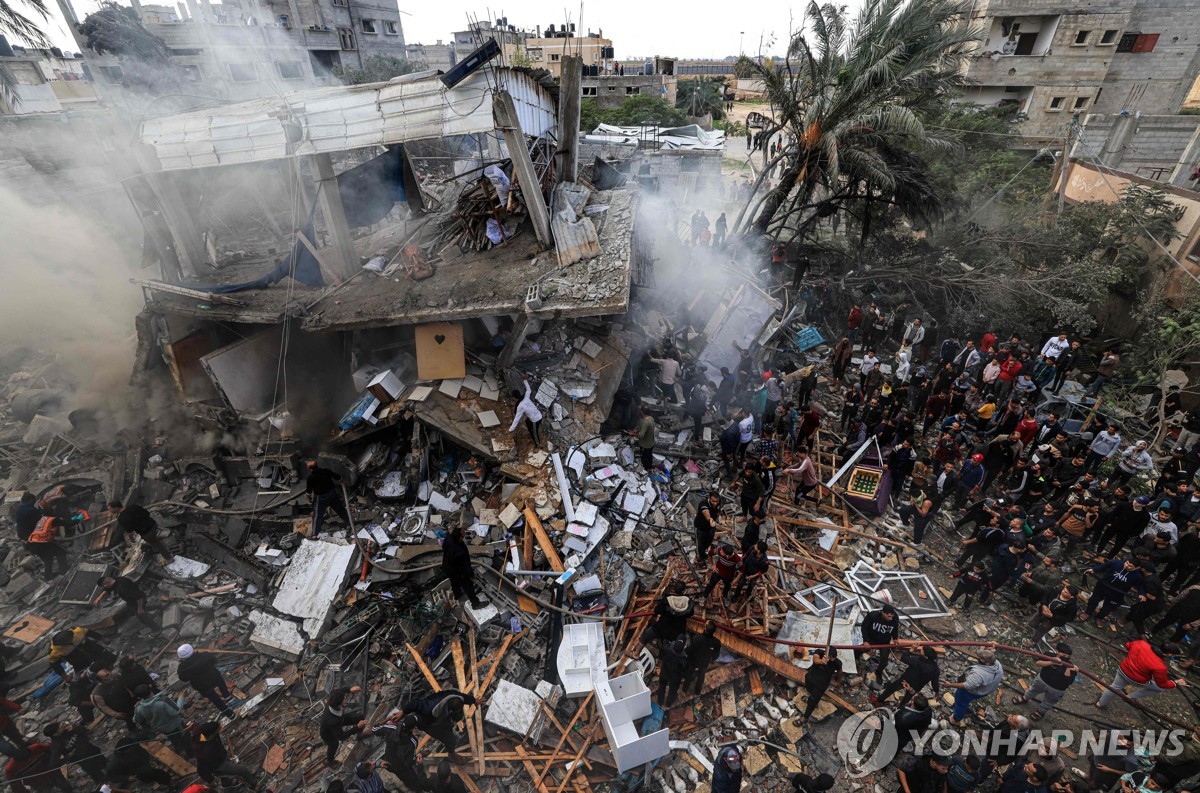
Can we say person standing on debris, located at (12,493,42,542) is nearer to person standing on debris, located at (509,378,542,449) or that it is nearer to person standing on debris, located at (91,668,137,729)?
person standing on debris, located at (91,668,137,729)

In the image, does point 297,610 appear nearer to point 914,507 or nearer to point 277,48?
point 914,507

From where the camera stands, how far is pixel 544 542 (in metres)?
7.56

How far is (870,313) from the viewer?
12867mm

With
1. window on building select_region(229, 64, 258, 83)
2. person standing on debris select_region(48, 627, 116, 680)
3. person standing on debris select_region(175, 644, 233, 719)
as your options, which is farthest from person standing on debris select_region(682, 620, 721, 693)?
window on building select_region(229, 64, 258, 83)

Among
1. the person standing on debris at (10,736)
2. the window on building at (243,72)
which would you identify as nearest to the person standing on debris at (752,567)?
the person standing on debris at (10,736)

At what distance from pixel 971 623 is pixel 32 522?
13197 millimetres

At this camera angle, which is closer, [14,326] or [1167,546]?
[1167,546]

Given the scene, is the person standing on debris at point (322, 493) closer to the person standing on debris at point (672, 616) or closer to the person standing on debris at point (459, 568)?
the person standing on debris at point (459, 568)

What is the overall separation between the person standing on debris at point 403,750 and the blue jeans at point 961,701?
5723mm

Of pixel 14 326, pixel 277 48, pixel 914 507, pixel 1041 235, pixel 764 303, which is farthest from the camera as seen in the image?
pixel 277 48

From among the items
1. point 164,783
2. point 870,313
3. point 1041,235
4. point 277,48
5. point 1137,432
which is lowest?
point 164,783

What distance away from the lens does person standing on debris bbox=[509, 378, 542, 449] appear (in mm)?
8422

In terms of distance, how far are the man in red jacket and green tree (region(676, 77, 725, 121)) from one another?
45.1 m

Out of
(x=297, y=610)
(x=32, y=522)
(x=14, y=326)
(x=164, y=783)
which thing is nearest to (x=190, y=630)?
(x=297, y=610)
